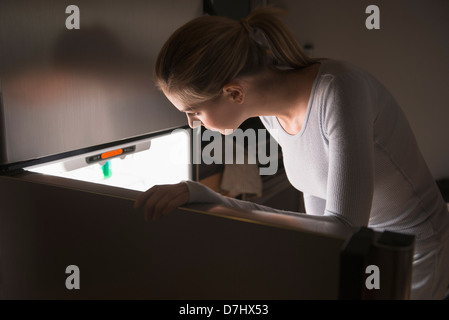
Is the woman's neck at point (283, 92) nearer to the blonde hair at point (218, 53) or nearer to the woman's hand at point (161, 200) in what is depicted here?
the blonde hair at point (218, 53)

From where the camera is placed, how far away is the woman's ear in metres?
0.81

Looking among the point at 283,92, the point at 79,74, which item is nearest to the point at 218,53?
the point at 283,92

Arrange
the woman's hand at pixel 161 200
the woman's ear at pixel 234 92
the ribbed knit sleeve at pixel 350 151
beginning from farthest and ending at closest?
the woman's ear at pixel 234 92 < the ribbed knit sleeve at pixel 350 151 < the woman's hand at pixel 161 200

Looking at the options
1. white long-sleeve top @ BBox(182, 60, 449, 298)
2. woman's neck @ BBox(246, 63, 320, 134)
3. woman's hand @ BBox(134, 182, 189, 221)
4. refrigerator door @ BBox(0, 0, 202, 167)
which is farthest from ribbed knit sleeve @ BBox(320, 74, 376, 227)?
refrigerator door @ BBox(0, 0, 202, 167)

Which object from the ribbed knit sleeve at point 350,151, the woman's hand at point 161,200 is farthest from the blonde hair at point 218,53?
the woman's hand at point 161,200

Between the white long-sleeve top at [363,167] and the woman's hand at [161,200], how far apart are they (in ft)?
0.05

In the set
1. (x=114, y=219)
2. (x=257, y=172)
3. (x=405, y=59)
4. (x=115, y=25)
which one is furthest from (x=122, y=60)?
(x=405, y=59)

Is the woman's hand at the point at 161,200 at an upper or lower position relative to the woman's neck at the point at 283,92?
lower

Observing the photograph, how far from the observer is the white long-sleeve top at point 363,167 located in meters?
0.69

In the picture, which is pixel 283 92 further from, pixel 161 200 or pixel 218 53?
pixel 161 200

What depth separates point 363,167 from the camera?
0.69 m

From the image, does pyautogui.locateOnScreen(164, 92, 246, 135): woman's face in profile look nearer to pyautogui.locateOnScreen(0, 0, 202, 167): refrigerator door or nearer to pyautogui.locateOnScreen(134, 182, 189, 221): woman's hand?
pyautogui.locateOnScreen(0, 0, 202, 167): refrigerator door

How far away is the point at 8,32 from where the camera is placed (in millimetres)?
734

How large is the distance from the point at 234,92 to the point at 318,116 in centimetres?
17
